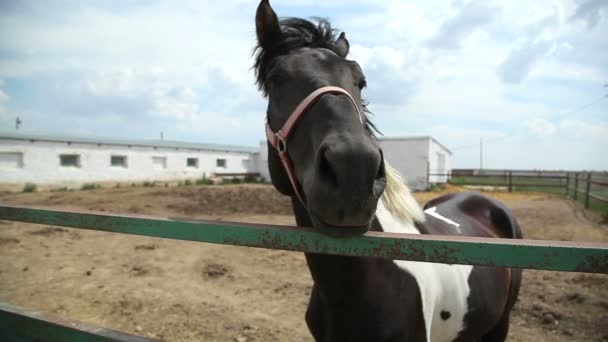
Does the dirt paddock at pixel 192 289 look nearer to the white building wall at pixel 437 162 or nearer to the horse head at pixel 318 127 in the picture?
the horse head at pixel 318 127

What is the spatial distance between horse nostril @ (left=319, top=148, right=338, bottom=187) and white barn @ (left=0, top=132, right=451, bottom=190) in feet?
73.2

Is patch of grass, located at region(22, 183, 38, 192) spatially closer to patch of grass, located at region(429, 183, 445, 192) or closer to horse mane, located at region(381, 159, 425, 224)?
horse mane, located at region(381, 159, 425, 224)

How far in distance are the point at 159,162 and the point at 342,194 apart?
2614cm

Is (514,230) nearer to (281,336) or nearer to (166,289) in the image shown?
(281,336)

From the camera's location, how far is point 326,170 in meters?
1.19

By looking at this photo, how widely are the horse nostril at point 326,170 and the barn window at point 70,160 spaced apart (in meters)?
24.2

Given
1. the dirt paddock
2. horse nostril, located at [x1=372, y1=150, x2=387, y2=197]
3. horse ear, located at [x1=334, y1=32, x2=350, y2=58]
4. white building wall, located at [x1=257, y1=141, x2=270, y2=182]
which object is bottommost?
the dirt paddock

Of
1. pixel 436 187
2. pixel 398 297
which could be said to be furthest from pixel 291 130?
pixel 436 187

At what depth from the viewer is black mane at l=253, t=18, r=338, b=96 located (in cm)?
179

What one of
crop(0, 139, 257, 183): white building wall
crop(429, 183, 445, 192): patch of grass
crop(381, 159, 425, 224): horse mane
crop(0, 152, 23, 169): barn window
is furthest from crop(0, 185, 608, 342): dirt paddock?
crop(429, 183, 445, 192): patch of grass

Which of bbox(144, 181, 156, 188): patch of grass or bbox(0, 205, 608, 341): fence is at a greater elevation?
bbox(0, 205, 608, 341): fence

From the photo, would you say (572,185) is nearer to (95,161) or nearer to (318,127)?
(318,127)

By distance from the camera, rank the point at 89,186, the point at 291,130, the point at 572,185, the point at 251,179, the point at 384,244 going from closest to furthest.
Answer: the point at 384,244
the point at 291,130
the point at 89,186
the point at 572,185
the point at 251,179

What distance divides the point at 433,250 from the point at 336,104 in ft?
2.07
